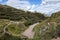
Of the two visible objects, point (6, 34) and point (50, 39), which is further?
point (6, 34)

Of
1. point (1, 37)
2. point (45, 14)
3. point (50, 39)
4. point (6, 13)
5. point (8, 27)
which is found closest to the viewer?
point (50, 39)

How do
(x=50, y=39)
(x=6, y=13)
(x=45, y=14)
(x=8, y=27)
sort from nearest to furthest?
1. (x=50, y=39)
2. (x=8, y=27)
3. (x=6, y=13)
4. (x=45, y=14)

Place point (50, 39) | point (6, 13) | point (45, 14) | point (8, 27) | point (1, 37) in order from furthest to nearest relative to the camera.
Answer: point (45, 14) → point (6, 13) → point (8, 27) → point (1, 37) → point (50, 39)

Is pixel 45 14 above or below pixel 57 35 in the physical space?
below

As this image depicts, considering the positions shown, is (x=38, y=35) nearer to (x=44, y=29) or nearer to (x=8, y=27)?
(x=44, y=29)

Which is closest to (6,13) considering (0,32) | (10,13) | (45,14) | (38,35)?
(10,13)

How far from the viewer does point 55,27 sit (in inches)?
496

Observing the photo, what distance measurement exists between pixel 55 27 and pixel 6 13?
44.4 feet

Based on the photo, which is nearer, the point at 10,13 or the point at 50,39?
the point at 50,39

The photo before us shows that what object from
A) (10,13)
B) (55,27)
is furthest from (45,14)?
(55,27)

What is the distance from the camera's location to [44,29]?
1248cm

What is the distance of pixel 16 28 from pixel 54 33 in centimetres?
470

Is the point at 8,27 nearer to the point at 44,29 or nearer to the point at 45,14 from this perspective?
the point at 44,29

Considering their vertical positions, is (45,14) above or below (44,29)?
below
